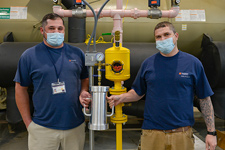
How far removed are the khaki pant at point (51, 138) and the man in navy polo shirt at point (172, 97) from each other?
545 millimetres

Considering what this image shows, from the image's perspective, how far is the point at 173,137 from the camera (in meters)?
1.54

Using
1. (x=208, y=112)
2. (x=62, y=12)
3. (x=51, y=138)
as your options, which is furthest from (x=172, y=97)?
(x=62, y=12)

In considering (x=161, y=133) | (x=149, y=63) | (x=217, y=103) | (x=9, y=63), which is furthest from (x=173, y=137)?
(x=9, y=63)

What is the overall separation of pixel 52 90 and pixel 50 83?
0.05 m

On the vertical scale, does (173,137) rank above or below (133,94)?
below

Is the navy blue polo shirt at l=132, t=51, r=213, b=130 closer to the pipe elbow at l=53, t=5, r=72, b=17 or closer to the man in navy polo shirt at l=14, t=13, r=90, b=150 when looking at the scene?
the man in navy polo shirt at l=14, t=13, r=90, b=150

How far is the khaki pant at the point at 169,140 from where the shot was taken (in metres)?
1.54

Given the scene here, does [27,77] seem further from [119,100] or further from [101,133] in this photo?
[101,133]

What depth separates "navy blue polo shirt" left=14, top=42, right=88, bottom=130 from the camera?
1573 mm

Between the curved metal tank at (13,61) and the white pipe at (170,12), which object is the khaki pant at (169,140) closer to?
the curved metal tank at (13,61)

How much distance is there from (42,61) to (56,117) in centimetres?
42

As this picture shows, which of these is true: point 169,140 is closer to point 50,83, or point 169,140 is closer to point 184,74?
point 184,74

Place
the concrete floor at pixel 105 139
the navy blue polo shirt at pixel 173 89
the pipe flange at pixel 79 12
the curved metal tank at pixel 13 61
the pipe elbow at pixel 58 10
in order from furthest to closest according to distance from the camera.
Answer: the concrete floor at pixel 105 139, the curved metal tank at pixel 13 61, the pipe elbow at pixel 58 10, the pipe flange at pixel 79 12, the navy blue polo shirt at pixel 173 89

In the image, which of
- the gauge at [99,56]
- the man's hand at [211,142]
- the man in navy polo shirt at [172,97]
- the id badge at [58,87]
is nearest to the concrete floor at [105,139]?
the man's hand at [211,142]
